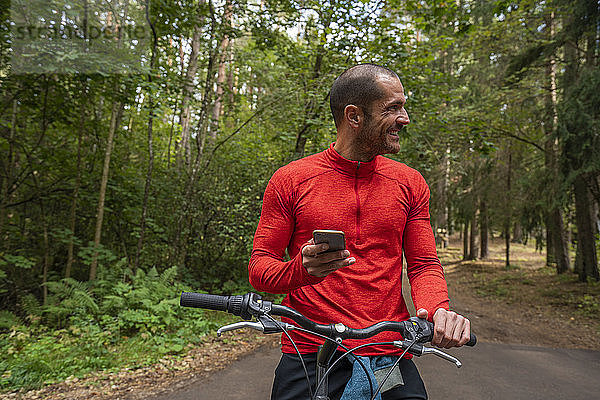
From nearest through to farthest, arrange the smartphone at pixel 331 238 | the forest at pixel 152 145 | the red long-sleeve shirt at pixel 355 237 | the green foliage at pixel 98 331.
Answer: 1. the smartphone at pixel 331 238
2. the red long-sleeve shirt at pixel 355 237
3. the green foliage at pixel 98 331
4. the forest at pixel 152 145

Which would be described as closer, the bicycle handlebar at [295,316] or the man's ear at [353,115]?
the bicycle handlebar at [295,316]

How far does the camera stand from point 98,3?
22.6ft

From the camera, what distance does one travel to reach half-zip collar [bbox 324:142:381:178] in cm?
184

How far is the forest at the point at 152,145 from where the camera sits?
20.8 feet

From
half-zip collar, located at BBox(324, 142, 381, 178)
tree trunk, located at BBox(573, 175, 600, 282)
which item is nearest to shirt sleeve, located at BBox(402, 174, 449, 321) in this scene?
half-zip collar, located at BBox(324, 142, 381, 178)

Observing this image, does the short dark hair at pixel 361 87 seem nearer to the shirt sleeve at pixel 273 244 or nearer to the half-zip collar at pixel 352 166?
the half-zip collar at pixel 352 166

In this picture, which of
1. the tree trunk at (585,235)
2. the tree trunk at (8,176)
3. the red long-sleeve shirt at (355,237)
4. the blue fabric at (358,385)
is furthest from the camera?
the tree trunk at (585,235)

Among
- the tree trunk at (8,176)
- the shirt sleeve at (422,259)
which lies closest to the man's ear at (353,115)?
the shirt sleeve at (422,259)

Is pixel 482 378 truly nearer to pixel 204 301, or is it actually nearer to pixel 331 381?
pixel 331 381

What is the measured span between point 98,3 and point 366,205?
7.18 m

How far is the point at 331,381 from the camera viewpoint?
1640mm

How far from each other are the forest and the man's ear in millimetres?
5279

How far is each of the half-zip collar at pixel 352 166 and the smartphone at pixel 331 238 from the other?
76cm

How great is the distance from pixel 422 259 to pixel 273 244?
0.68 metres
